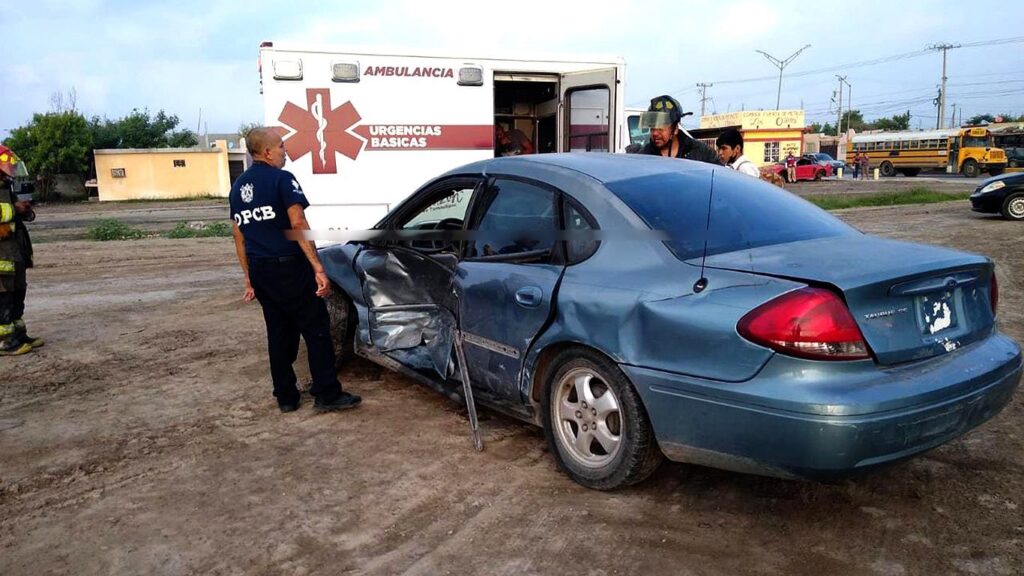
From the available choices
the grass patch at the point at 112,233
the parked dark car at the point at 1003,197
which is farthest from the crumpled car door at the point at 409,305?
the parked dark car at the point at 1003,197

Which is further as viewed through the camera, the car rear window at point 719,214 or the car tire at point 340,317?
the car tire at point 340,317

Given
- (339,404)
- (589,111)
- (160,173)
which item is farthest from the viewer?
(160,173)

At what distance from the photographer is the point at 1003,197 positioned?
50.1 ft

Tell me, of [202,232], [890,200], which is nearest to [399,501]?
[202,232]

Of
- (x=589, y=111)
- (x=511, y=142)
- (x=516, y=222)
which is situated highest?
(x=589, y=111)

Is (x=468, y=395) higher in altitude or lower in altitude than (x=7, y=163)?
lower

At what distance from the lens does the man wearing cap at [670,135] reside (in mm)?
5707

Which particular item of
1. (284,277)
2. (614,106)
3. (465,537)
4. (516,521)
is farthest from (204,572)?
(614,106)

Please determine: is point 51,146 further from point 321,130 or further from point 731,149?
point 731,149

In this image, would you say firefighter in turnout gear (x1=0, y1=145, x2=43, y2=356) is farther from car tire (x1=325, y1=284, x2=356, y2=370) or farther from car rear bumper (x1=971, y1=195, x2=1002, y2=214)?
car rear bumper (x1=971, y1=195, x2=1002, y2=214)

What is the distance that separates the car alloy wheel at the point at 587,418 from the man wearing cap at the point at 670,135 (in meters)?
2.80

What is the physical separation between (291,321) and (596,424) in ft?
7.59

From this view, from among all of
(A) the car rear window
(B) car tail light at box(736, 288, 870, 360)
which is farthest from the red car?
(B) car tail light at box(736, 288, 870, 360)

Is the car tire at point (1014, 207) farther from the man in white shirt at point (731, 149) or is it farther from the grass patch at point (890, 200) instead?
the man in white shirt at point (731, 149)
